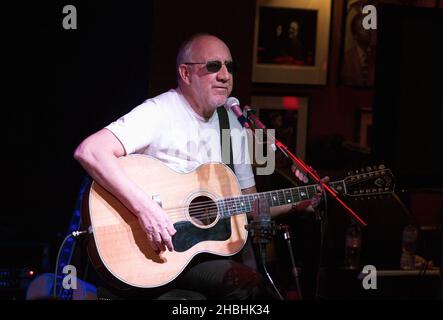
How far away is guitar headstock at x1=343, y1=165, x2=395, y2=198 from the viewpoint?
375 centimetres

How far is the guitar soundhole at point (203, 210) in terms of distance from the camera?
3.57 metres

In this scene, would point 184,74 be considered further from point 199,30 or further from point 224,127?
point 199,30

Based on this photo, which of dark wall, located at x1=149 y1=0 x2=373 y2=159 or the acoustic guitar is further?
dark wall, located at x1=149 y1=0 x2=373 y2=159

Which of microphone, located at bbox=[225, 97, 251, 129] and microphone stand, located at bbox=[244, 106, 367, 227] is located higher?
microphone, located at bbox=[225, 97, 251, 129]

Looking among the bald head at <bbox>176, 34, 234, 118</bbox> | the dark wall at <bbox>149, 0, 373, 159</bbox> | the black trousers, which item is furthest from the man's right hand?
the dark wall at <bbox>149, 0, 373, 159</bbox>

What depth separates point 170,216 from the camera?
349 centimetres

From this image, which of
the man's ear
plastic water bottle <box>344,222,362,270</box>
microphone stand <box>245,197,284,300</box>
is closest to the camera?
microphone stand <box>245,197,284,300</box>

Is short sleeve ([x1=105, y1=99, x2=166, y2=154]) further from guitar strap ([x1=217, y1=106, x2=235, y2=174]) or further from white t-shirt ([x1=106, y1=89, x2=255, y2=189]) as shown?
guitar strap ([x1=217, y1=106, x2=235, y2=174])

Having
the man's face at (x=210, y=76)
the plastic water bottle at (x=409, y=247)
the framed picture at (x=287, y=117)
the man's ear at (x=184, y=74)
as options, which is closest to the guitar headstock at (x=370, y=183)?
the man's face at (x=210, y=76)

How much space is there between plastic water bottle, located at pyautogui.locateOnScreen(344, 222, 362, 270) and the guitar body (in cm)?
128

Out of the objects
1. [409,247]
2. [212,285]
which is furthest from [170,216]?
[409,247]
